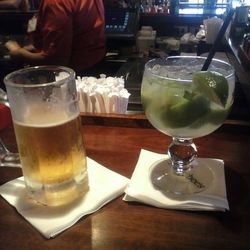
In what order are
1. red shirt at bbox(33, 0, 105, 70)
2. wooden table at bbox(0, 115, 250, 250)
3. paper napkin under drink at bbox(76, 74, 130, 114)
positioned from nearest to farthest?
wooden table at bbox(0, 115, 250, 250) < paper napkin under drink at bbox(76, 74, 130, 114) < red shirt at bbox(33, 0, 105, 70)

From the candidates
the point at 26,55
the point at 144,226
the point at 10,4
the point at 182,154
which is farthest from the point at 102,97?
the point at 10,4

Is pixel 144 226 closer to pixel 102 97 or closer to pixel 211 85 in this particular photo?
pixel 211 85

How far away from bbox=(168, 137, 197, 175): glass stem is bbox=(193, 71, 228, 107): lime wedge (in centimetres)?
15

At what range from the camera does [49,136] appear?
1.96 feet

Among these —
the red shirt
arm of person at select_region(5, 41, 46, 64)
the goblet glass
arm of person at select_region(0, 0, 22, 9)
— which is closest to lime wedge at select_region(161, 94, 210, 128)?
the goblet glass

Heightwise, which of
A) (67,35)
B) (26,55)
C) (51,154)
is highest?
(51,154)

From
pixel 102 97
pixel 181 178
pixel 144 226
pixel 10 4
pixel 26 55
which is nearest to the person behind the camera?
pixel 144 226

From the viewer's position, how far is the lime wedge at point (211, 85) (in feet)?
2.01

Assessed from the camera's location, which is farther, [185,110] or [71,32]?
[71,32]

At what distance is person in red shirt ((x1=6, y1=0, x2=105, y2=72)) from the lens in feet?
6.86

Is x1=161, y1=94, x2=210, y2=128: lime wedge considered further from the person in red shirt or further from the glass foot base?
the person in red shirt

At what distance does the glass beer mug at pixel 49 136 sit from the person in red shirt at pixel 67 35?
156cm

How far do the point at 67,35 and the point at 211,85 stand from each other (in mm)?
1715

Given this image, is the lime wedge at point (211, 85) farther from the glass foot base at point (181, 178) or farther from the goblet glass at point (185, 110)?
the glass foot base at point (181, 178)
